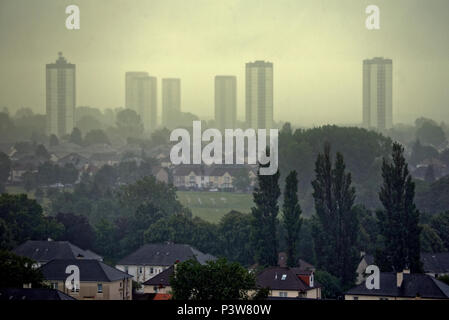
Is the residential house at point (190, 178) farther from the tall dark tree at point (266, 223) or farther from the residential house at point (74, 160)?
the tall dark tree at point (266, 223)

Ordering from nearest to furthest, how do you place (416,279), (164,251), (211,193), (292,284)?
(416,279), (292,284), (164,251), (211,193)

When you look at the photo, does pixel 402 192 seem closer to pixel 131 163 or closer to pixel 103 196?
pixel 103 196

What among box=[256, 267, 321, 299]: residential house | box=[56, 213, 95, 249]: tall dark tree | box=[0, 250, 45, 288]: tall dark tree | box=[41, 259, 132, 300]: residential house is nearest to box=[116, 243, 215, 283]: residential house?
box=[56, 213, 95, 249]: tall dark tree

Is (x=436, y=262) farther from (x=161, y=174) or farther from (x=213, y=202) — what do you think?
(x=161, y=174)

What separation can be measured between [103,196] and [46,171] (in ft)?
92.1

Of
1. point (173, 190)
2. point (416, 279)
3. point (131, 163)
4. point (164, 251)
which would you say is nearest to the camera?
point (416, 279)

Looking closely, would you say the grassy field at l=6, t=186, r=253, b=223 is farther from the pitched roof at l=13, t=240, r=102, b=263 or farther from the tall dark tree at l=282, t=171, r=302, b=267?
the tall dark tree at l=282, t=171, r=302, b=267

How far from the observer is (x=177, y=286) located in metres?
46.3

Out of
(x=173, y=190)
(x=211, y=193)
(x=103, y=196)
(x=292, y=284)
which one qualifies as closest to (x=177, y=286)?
(x=292, y=284)

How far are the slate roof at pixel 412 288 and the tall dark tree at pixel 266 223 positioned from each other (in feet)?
42.8

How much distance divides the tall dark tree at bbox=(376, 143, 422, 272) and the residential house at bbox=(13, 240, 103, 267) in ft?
68.3

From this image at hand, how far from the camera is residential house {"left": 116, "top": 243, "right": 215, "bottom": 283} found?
7188cm

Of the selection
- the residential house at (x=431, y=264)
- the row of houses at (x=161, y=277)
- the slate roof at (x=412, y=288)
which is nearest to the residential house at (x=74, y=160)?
the row of houses at (x=161, y=277)
